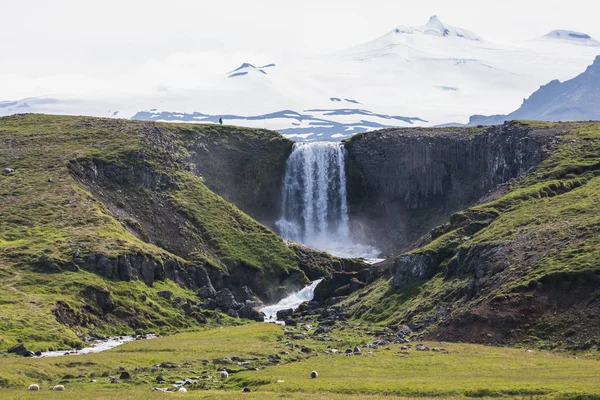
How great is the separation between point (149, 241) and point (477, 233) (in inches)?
2273

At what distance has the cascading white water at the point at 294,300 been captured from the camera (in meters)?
176

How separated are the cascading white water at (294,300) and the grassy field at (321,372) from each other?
156 ft

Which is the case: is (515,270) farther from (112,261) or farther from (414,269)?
(112,261)

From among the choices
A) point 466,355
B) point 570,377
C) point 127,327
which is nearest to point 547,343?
point 466,355

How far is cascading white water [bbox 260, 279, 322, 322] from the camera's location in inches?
6938

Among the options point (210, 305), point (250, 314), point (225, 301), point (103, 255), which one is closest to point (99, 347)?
point (103, 255)

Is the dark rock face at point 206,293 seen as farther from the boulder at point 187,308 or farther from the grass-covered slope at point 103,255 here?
the boulder at point 187,308

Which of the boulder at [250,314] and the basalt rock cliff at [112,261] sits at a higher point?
the basalt rock cliff at [112,261]

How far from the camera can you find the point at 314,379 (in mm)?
92125

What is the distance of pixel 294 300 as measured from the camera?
604 feet

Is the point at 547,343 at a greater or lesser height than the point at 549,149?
lesser

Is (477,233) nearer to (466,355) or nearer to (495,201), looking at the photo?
(495,201)

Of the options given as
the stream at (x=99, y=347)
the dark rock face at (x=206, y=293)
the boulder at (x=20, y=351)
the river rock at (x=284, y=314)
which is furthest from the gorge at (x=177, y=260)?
the boulder at (x=20, y=351)

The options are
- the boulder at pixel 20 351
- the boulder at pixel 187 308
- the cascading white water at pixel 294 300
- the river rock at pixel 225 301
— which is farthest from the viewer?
the cascading white water at pixel 294 300
